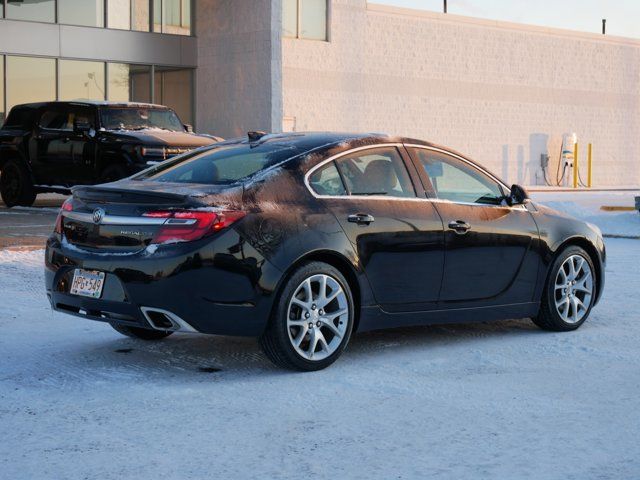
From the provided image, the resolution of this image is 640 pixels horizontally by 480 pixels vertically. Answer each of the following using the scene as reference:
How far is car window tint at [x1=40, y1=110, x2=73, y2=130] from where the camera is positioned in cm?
2122

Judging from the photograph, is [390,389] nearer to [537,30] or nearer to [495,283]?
[495,283]

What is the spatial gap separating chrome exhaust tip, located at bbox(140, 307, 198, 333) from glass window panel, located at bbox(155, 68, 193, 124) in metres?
27.5

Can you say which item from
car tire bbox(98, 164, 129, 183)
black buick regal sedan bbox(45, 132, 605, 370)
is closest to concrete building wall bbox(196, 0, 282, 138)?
car tire bbox(98, 164, 129, 183)

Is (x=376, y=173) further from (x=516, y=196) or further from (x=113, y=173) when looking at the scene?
(x=113, y=173)

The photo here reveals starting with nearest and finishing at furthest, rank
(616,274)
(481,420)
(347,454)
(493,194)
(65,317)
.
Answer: (347,454) < (481,420) < (493,194) < (65,317) < (616,274)

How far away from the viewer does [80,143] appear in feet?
67.2

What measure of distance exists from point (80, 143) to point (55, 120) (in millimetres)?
1279

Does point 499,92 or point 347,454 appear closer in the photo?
point 347,454

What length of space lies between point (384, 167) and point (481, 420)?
2427 mm

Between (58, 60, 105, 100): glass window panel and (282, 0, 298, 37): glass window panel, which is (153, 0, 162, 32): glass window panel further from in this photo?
(282, 0, 298, 37): glass window panel

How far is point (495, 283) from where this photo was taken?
27.5 feet

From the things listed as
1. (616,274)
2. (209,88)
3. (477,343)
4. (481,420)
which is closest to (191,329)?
(481,420)

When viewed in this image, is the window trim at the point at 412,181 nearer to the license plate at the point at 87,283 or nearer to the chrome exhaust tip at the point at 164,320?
the chrome exhaust tip at the point at 164,320

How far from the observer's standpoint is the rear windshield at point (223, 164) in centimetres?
762
